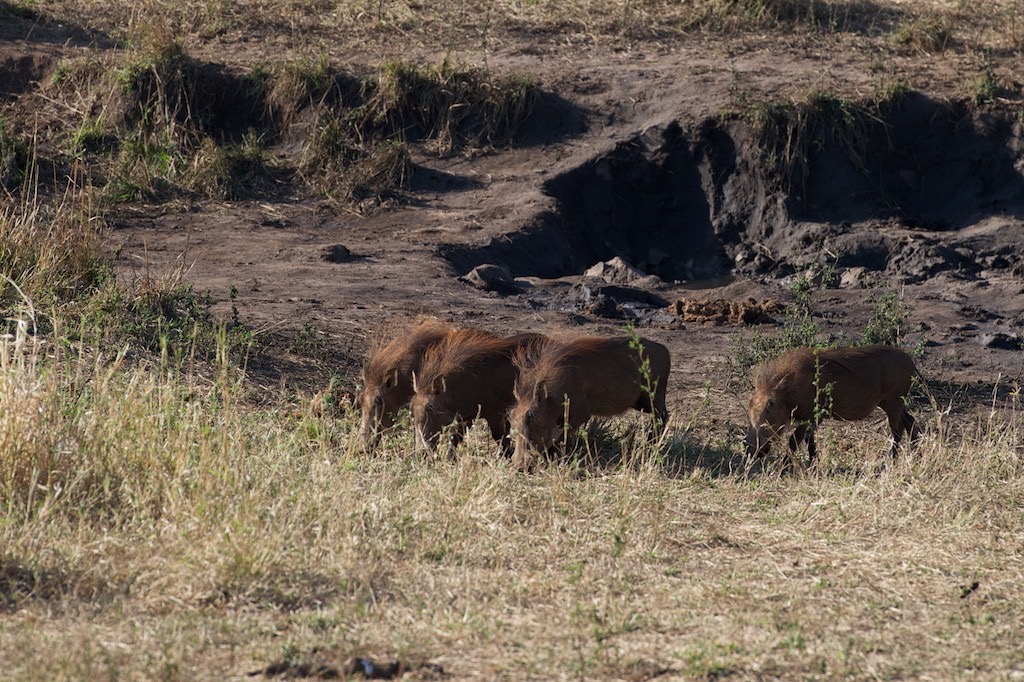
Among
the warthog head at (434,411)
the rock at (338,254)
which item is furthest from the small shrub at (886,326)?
the rock at (338,254)

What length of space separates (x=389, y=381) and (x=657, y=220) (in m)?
6.67

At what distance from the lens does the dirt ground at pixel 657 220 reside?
31.6ft

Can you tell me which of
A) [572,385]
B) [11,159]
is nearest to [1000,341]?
[572,385]

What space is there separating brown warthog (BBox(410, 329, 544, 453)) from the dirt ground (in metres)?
2.15

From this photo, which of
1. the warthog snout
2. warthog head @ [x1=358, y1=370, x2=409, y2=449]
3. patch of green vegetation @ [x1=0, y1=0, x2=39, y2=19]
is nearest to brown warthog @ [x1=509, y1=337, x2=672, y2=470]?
the warthog snout

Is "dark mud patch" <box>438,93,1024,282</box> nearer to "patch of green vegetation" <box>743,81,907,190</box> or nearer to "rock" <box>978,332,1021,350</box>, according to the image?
"patch of green vegetation" <box>743,81,907,190</box>

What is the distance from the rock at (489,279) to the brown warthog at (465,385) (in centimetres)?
355

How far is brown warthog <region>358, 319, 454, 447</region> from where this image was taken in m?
6.49

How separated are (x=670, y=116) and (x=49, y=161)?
222 inches

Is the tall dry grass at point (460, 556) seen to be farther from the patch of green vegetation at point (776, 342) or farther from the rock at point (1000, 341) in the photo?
the rock at point (1000, 341)

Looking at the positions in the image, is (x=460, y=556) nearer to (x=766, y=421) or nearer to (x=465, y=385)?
(x=465, y=385)

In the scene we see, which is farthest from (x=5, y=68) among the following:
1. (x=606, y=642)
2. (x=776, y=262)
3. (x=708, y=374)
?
(x=606, y=642)

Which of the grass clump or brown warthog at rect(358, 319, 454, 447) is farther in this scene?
the grass clump

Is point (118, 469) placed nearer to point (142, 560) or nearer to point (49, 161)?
point (142, 560)
